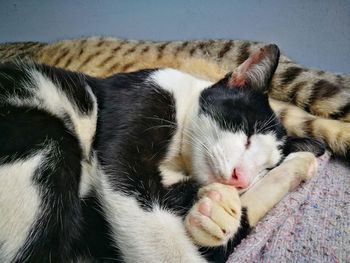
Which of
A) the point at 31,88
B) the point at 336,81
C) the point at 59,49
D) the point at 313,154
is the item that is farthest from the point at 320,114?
the point at 59,49

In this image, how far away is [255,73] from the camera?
1134mm

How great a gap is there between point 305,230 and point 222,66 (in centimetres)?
103

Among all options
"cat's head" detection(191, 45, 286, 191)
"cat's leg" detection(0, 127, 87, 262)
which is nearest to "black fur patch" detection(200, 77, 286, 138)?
"cat's head" detection(191, 45, 286, 191)

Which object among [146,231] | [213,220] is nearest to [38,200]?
[146,231]

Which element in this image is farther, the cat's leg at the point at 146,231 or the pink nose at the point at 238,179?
the pink nose at the point at 238,179

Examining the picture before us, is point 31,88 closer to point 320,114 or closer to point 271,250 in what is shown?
point 271,250

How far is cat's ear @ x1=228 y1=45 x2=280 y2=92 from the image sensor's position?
43.9 inches

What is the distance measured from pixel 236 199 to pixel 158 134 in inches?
10.8

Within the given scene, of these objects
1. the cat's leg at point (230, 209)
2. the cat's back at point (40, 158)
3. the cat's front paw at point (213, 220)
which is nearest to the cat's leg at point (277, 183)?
the cat's leg at point (230, 209)

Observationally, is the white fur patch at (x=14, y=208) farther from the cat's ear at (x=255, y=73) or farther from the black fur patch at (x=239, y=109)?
the cat's ear at (x=255, y=73)

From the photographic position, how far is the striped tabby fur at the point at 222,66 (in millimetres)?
1364

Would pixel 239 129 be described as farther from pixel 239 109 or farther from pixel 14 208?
pixel 14 208

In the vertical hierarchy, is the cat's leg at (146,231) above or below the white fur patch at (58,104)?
below

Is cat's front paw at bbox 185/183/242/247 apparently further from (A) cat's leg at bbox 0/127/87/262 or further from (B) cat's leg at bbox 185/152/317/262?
(A) cat's leg at bbox 0/127/87/262
